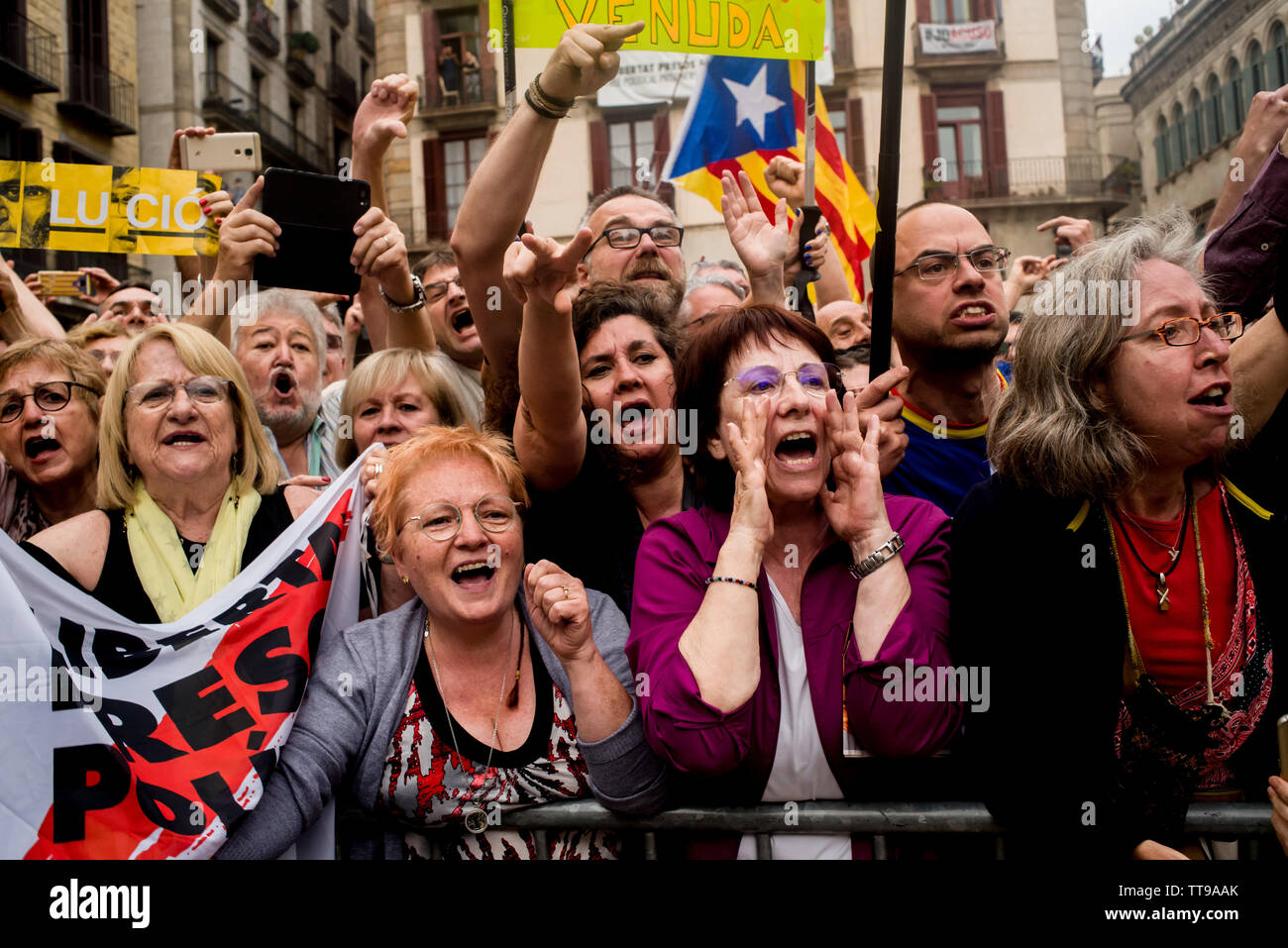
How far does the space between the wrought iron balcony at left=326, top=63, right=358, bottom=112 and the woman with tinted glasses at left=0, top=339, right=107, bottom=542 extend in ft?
79.1

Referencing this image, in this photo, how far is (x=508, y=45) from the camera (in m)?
4.02

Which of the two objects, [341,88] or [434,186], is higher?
[341,88]

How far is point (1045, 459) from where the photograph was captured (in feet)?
8.63

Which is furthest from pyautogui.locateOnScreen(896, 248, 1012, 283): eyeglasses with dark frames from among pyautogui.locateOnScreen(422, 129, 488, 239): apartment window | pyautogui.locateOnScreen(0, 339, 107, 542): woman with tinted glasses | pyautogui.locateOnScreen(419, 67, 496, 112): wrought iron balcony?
pyautogui.locateOnScreen(419, 67, 496, 112): wrought iron balcony

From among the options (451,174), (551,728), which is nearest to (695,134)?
(551,728)

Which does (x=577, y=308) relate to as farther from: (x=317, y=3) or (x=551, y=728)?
(x=317, y=3)

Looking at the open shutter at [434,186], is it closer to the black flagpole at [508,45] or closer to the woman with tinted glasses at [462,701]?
the black flagpole at [508,45]

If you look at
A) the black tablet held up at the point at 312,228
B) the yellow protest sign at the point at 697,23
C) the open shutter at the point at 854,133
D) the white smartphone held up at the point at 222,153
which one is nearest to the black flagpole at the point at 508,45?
the yellow protest sign at the point at 697,23

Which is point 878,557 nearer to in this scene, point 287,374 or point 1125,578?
point 1125,578

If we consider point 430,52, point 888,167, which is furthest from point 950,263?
point 430,52

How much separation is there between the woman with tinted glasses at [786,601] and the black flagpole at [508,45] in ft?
4.71

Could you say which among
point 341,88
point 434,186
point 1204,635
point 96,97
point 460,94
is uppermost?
point 341,88

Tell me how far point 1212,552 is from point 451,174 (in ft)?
79.8

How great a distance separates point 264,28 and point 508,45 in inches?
973
